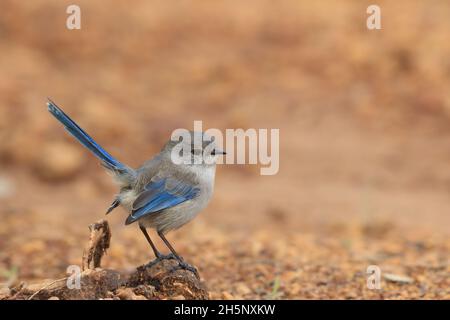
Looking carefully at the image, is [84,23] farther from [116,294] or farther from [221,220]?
[116,294]

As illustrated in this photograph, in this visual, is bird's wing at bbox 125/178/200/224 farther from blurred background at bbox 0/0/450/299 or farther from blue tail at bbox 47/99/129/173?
blurred background at bbox 0/0/450/299

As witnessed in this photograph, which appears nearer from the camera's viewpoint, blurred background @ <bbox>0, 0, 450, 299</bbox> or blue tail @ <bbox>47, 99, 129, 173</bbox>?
blue tail @ <bbox>47, 99, 129, 173</bbox>

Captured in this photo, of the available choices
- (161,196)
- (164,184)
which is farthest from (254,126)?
(161,196)

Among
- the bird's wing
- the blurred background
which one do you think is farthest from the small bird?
the blurred background

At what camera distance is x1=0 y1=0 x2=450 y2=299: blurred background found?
824 centimetres

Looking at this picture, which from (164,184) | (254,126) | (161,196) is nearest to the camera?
(161,196)

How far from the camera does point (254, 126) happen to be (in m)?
13.3

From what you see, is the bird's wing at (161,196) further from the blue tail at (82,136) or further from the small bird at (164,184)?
the blue tail at (82,136)

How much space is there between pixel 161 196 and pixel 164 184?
15 centimetres

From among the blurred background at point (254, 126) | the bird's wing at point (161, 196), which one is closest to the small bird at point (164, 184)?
the bird's wing at point (161, 196)

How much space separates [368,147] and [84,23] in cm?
659

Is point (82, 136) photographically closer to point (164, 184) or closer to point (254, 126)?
point (164, 184)

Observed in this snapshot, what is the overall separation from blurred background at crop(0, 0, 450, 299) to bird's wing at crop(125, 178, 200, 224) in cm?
111

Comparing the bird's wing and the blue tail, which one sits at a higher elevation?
the blue tail
